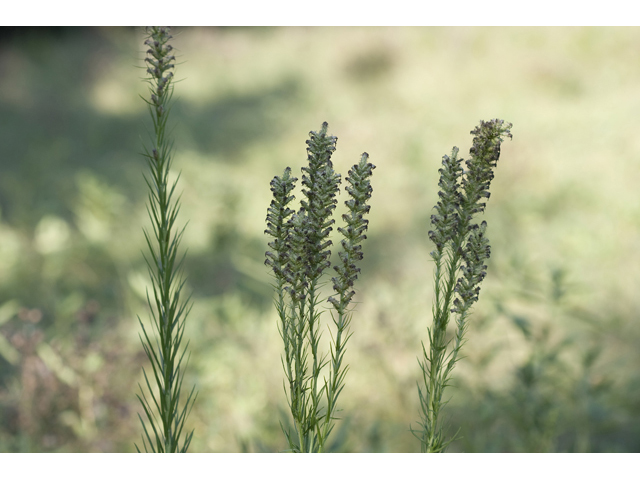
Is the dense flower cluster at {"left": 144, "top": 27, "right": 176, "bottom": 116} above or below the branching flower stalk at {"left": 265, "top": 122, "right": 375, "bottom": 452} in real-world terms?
above

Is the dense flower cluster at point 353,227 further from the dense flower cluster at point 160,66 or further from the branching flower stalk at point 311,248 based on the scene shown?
the dense flower cluster at point 160,66

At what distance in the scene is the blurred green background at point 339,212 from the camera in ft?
7.91

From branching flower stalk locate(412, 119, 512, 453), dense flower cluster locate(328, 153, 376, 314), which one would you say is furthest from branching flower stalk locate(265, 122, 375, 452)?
branching flower stalk locate(412, 119, 512, 453)

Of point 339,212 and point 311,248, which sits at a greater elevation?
point 339,212

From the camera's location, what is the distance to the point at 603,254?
4012mm

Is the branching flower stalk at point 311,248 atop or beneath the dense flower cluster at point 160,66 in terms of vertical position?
beneath

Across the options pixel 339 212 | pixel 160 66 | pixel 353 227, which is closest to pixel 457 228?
pixel 353 227

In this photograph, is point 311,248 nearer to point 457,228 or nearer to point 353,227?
point 353,227

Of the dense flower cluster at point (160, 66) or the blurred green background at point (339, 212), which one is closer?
the dense flower cluster at point (160, 66)

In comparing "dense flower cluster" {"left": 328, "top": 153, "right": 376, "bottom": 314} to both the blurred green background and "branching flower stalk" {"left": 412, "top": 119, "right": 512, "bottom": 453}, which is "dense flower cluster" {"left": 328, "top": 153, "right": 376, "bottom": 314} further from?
the blurred green background

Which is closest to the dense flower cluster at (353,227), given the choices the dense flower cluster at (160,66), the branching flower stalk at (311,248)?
the branching flower stalk at (311,248)

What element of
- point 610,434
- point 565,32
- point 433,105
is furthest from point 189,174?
point 565,32

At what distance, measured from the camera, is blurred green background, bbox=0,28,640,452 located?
2412mm

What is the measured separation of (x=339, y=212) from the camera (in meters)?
4.75
